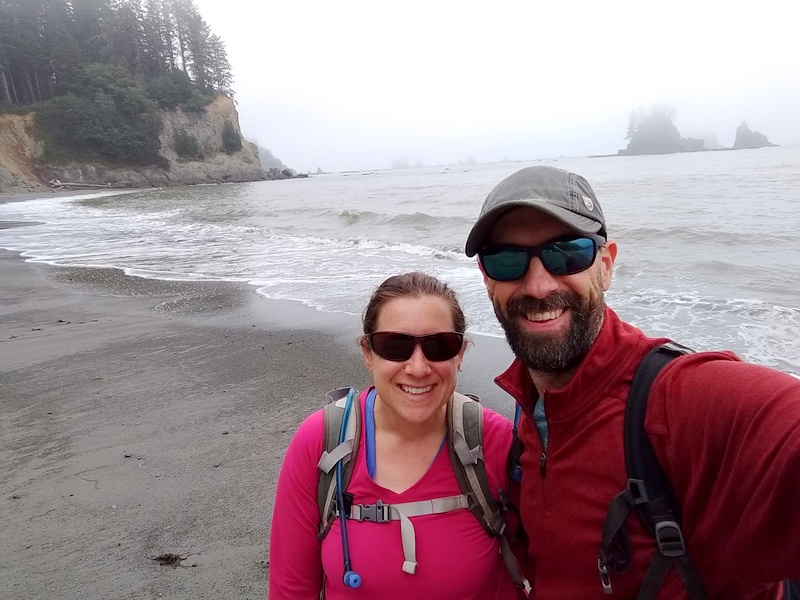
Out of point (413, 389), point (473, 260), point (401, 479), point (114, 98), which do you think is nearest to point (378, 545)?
point (401, 479)

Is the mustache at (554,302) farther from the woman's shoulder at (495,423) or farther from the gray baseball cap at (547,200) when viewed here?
the woman's shoulder at (495,423)

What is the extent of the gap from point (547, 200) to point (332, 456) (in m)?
1.22

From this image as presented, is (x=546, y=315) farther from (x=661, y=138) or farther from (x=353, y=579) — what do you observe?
(x=661, y=138)

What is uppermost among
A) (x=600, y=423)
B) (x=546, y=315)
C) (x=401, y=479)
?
(x=546, y=315)

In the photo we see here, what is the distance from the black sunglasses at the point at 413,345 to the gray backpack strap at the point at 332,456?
274 mm

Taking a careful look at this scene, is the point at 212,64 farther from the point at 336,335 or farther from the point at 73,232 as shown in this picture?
the point at 336,335

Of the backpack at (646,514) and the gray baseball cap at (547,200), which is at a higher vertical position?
the gray baseball cap at (547,200)

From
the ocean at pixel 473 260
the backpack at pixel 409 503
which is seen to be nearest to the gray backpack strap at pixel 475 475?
the backpack at pixel 409 503

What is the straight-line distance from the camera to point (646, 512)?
130 centimetres

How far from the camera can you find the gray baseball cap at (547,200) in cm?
156

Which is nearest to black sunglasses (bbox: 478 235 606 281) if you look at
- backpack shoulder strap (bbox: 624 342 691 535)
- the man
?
the man

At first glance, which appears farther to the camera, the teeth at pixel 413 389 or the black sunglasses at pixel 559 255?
the teeth at pixel 413 389

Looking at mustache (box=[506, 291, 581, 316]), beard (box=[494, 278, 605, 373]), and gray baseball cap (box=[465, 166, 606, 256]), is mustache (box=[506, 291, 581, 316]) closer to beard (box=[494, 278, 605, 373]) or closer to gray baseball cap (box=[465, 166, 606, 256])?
beard (box=[494, 278, 605, 373])

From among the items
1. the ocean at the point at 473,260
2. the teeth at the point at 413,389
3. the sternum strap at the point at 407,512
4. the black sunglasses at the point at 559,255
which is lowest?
the ocean at the point at 473,260
